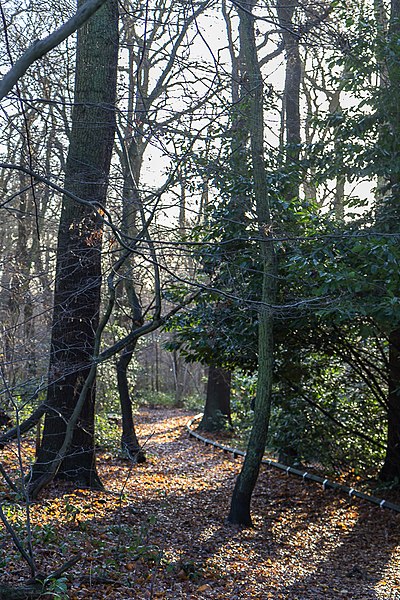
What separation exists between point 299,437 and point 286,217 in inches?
140

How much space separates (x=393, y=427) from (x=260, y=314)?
286cm

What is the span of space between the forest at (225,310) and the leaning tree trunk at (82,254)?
28 millimetres

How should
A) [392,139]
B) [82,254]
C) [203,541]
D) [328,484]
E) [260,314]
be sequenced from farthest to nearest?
[328,484] < [392,139] < [260,314] < [82,254] < [203,541]

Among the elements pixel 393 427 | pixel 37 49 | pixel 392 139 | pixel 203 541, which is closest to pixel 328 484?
pixel 393 427

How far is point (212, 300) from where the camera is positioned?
28.3ft

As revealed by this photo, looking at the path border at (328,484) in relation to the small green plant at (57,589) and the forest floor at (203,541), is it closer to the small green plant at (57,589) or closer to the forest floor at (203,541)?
the forest floor at (203,541)

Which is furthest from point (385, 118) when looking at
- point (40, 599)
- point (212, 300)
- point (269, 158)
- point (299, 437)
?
point (40, 599)

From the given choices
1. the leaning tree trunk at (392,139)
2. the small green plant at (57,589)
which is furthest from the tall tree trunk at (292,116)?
the small green plant at (57,589)

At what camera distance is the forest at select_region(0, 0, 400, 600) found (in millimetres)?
5949

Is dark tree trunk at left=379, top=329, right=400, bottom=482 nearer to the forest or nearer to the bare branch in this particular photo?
the forest

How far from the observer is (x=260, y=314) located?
24.8 ft

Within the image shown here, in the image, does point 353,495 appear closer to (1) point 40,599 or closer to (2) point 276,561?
(2) point 276,561

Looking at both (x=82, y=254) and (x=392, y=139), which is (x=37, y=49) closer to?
(x=82, y=254)

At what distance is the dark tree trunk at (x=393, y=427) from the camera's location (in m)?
8.70
